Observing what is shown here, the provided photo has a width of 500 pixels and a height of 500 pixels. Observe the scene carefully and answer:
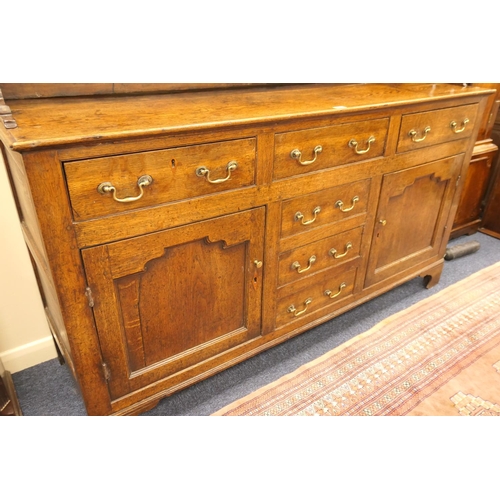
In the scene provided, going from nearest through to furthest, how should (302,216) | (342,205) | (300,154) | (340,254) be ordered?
(300,154), (302,216), (342,205), (340,254)

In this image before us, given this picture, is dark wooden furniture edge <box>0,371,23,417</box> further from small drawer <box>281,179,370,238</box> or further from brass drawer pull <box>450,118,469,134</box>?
brass drawer pull <box>450,118,469,134</box>

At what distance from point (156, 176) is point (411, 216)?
1254mm

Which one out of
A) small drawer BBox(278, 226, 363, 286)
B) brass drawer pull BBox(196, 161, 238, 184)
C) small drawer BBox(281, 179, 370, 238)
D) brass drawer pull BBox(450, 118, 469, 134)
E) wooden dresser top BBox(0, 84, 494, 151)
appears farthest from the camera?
brass drawer pull BBox(450, 118, 469, 134)

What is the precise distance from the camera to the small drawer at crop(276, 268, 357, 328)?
5.23 feet

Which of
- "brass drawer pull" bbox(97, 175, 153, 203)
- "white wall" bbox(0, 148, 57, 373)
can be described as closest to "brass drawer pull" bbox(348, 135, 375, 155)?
"brass drawer pull" bbox(97, 175, 153, 203)

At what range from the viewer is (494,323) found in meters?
1.96

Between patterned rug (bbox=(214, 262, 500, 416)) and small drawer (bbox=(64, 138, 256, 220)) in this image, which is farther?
patterned rug (bbox=(214, 262, 500, 416))

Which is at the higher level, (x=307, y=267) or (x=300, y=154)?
(x=300, y=154)

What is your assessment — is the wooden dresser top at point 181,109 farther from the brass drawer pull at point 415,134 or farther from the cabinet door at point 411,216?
the cabinet door at point 411,216

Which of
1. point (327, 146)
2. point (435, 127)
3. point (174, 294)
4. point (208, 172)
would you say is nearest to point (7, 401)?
point (174, 294)

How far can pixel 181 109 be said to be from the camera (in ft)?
3.95

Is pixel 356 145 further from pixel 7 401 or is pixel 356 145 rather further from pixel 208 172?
pixel 7 401

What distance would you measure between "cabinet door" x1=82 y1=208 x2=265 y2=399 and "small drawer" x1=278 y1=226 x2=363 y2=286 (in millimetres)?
129

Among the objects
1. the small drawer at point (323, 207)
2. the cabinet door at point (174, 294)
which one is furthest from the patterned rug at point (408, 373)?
the small drawer at point (323, 207)
